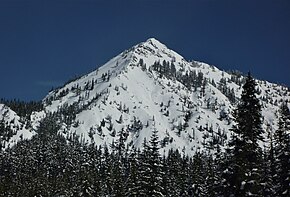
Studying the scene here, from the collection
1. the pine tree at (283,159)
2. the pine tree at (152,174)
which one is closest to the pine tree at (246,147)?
the pine tree at (283,159)

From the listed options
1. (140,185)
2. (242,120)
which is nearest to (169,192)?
(140,185)

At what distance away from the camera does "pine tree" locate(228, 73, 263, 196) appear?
90.9 ft

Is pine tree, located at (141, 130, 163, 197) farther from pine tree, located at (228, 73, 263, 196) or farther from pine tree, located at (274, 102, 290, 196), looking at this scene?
pine tree, located at (228, 73, 263, 196)

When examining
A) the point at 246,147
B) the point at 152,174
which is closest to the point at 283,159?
the point at 246,147

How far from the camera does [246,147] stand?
2873cm

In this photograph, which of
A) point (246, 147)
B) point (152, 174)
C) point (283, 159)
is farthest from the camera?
point (152, 174)

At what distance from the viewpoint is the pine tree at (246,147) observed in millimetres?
27719

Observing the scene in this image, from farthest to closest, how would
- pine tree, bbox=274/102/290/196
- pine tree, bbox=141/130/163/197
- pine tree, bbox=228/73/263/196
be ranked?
1. pine tree, bbox=141/130/163/197
2. pine tree, bbox=274/102/290/196
3. pine tree, bbox=228/73/263/196

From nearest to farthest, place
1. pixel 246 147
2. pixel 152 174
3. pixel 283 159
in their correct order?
pixel 246 147
pixel 283 159
pixel 152 174

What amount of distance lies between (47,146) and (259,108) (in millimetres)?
167970

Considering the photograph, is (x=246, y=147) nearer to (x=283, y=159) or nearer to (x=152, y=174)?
(x=283, y=159)

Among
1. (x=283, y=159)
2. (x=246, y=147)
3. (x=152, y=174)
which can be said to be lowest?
(x=246, y=147)

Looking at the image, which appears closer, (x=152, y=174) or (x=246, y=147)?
(x=246, y=147)

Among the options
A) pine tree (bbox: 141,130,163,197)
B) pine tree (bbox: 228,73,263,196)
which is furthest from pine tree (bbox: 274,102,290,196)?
pine tree (bbox: 141,130,163,197)
